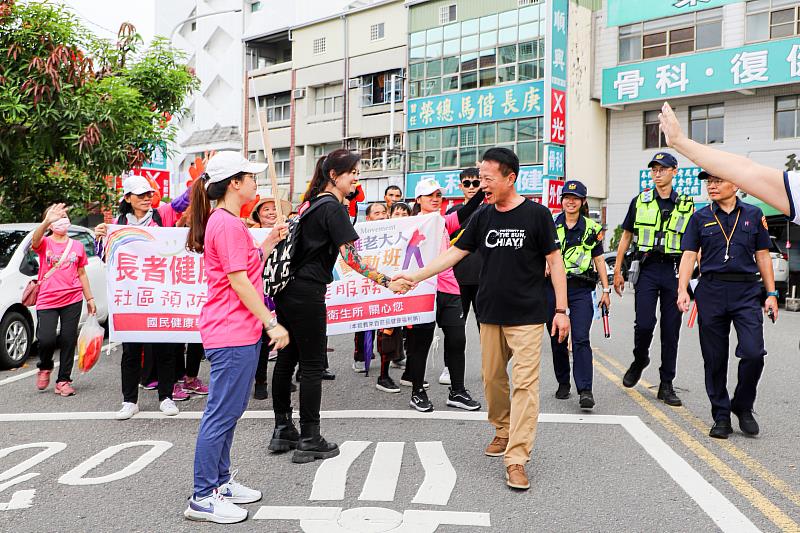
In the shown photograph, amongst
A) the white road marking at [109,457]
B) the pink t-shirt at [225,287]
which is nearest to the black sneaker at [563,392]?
the white road marking at [109,457]

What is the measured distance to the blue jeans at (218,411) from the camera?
405 cm

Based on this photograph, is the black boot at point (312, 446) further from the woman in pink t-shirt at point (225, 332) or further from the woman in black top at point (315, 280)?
the woman in pink t-shirt at point (225, 332)

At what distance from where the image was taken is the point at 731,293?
5758 mm

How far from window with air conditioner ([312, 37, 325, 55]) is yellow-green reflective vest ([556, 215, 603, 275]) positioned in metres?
40.6

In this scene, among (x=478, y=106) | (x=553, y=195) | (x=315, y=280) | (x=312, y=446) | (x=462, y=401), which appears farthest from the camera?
(x=478, y=106)

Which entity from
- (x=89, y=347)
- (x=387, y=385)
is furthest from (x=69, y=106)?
(x=387, y=385)

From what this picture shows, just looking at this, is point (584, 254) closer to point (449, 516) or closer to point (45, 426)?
point (449, 516)

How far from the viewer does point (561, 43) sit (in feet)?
103

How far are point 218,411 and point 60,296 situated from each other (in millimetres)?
4244

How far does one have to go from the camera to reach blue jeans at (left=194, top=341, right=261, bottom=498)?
4.05 meters

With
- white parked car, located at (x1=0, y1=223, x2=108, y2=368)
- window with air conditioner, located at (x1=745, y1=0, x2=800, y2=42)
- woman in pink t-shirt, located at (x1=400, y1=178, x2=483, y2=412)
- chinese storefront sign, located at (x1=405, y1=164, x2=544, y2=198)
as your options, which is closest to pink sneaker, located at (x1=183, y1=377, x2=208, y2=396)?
woman in pink t-shirt, located at (x1=400, y1=178, x2=483, y2=412)

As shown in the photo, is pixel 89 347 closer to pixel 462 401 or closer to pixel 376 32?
pixel 462 401

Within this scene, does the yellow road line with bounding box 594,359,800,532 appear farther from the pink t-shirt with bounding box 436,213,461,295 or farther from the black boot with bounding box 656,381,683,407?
the pink t-shirt with bounding box 436,213,461,295

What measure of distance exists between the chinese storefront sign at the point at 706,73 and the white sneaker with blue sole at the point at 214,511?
28520 millimetres
